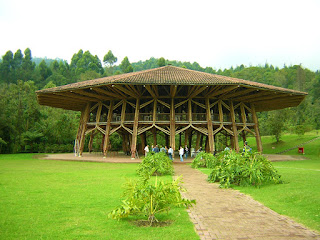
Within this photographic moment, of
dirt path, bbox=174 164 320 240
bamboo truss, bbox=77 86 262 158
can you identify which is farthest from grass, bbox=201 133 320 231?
bamboo truss, bbox=77 86 262 158

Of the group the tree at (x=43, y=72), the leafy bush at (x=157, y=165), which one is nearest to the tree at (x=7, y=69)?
the tree at (x=43, y=72)

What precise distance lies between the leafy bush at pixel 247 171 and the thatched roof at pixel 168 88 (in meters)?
11.1

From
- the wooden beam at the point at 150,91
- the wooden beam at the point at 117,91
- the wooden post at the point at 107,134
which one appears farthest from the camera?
the wooden post at the point at 107,134

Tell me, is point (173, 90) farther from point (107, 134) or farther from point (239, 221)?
point (239, 221)

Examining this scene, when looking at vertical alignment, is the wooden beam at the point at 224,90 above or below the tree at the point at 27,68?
below

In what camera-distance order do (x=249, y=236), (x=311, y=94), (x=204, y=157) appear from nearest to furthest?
(x=249, y=236)
(x=204, y=157)
(x=311, y=94)

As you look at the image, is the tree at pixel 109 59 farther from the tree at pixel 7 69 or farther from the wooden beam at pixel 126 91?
the wooden beam at pixel 126 91

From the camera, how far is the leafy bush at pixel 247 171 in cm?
983

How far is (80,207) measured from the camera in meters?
6.72

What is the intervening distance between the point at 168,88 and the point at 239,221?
2051cm

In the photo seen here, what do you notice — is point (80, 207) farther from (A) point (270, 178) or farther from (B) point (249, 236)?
(A) point (270, 178)

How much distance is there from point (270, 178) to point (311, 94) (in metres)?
65.9

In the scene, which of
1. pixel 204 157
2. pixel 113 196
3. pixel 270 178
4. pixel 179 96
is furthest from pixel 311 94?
pixel 113 196

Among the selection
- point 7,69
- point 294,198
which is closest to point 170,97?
point 294,198
